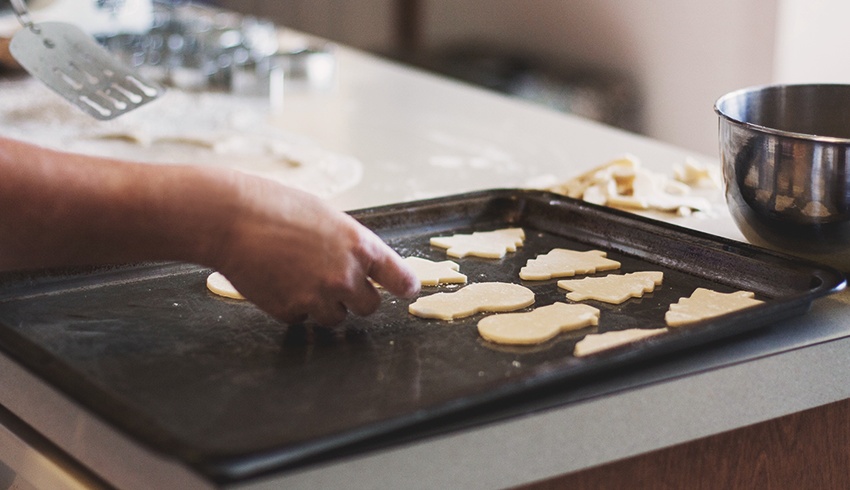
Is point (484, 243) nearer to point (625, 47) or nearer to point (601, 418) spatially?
point (601, 418)

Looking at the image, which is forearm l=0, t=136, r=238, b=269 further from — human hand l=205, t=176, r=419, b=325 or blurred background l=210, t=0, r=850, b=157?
blurred background l=210, t=0, r=850, b=157

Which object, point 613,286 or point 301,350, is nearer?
point 301,350

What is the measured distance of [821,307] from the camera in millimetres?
1023

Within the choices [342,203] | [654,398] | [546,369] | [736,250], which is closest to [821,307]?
[736,250]

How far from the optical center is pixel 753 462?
3.32 ft

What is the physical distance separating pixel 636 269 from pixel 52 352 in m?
0.60

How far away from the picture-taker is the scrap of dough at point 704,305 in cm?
95

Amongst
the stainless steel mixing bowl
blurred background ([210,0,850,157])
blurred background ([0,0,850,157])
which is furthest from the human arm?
blurred background ([210,0,850,157])

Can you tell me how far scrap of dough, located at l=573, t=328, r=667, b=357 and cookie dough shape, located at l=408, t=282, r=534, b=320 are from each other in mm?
106

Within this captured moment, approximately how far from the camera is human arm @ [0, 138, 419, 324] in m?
0.81

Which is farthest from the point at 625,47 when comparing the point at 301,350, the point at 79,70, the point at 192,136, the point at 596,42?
the point at 301,350

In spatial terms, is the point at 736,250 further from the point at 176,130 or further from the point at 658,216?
the point at 176,130

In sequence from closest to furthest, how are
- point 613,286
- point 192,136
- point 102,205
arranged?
point 102,205
point 613,286
point 192,136

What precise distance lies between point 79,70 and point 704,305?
97cm
